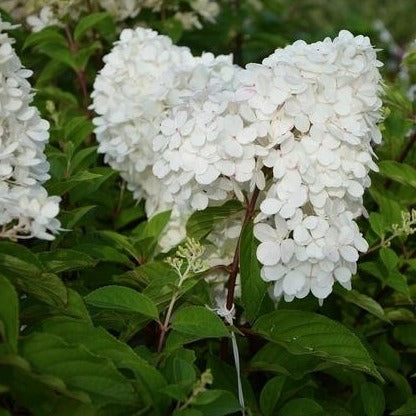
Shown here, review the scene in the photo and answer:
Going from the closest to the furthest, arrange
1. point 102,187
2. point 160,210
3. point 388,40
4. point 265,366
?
point 265,366, point 160,210, point 102,187, point 388,40

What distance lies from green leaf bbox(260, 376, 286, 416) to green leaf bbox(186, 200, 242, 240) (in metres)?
0.32

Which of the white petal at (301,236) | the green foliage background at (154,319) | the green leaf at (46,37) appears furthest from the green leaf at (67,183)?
the green leaf at (46,37)

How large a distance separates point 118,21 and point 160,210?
950 mm

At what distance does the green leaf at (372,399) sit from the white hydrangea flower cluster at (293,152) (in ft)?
0.79

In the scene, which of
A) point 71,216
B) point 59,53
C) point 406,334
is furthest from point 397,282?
point 59,53

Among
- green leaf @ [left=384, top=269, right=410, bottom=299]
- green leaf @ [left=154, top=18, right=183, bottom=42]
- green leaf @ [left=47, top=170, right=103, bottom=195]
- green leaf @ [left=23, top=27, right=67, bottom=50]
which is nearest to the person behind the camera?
green leaf @ [left=47, top=170, right=103, bottom=195]

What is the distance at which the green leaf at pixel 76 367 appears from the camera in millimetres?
1152

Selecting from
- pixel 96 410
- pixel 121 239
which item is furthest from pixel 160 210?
pixel 96 410

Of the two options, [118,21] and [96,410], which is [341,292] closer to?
[96,410]

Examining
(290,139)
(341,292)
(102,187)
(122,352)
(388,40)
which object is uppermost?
(290,139)

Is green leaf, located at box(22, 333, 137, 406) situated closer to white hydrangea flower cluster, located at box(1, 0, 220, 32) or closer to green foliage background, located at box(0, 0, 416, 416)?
green foliage background, located at box(0, 0, 416, 416)

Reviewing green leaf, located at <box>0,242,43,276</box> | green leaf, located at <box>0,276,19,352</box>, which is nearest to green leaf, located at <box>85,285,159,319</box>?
green leaf, located at <box>0,242,43,276</box>

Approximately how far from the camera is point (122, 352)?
49.4 inches

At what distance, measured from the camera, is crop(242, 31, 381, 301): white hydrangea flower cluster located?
1.42 meters
